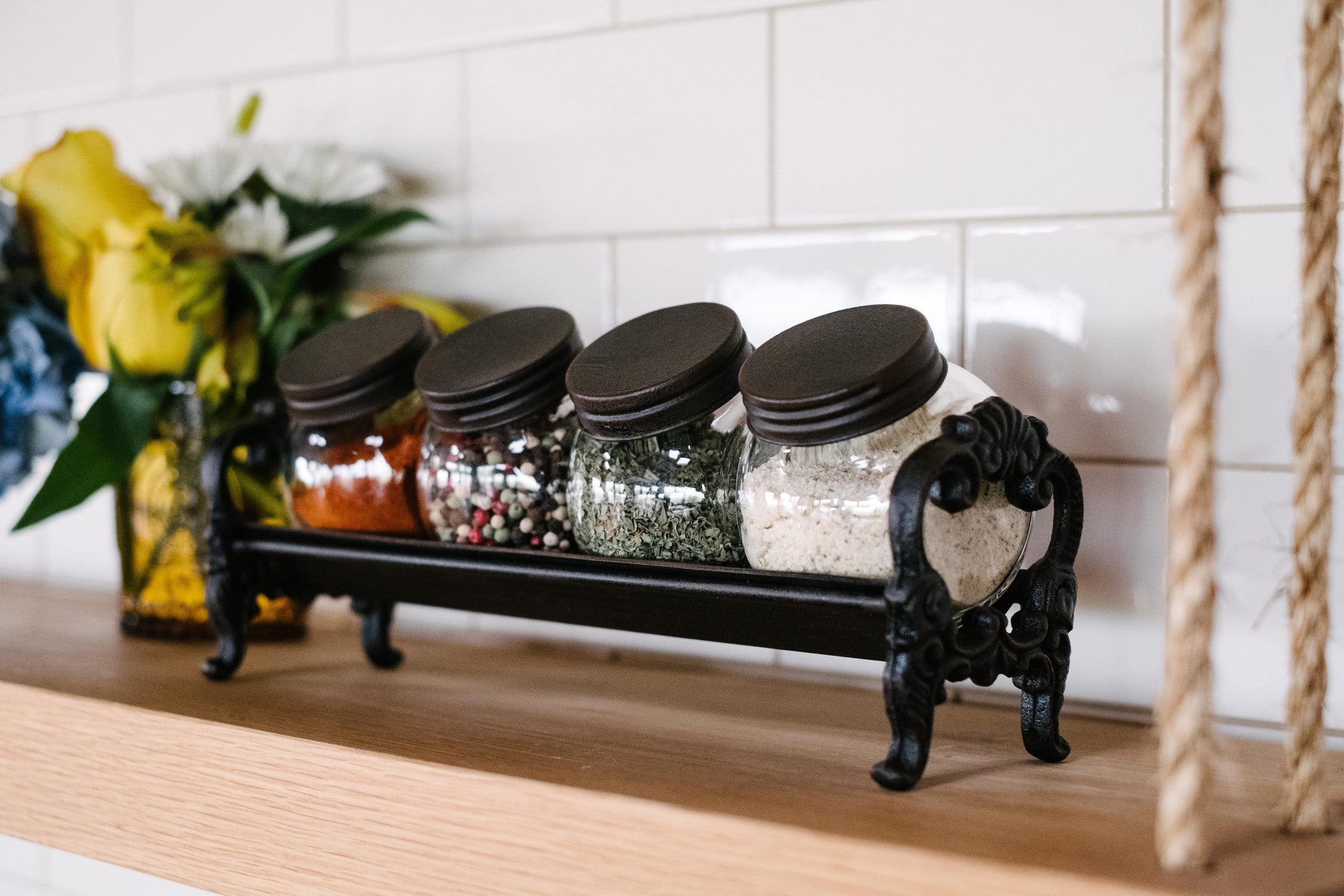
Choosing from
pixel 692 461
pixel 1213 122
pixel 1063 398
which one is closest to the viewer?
pixel 1213 122

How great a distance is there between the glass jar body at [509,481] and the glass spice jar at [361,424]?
0.04 m

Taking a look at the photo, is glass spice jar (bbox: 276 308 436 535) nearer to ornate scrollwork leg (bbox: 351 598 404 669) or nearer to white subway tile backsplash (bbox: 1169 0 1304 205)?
ornate scrollwork leg (bbox: 351 598 404 669)

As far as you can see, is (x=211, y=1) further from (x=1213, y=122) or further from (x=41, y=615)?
(x=1213, y=122)

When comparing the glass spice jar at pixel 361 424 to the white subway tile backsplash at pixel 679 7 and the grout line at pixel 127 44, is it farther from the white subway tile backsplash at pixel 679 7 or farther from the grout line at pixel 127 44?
the grout line at pixel 127 44

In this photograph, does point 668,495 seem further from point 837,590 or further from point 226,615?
point 226,615

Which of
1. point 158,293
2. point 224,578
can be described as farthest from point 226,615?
point 158,293

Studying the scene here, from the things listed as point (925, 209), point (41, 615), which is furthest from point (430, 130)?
point (41, 615)

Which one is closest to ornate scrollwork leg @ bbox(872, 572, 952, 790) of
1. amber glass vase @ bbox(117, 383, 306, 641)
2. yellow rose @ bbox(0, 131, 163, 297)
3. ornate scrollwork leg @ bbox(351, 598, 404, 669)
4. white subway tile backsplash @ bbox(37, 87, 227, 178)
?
ornate scrollwork leg @ bbox(351, 598, 404, 669)

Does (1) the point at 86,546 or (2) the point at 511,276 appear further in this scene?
(1) the point at 86,546

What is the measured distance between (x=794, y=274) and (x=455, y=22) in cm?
33

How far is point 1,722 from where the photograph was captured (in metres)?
0.62

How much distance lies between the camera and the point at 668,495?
52cm

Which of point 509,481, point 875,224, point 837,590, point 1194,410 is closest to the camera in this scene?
point 1194,410

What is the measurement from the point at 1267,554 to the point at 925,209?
0.26 metres
